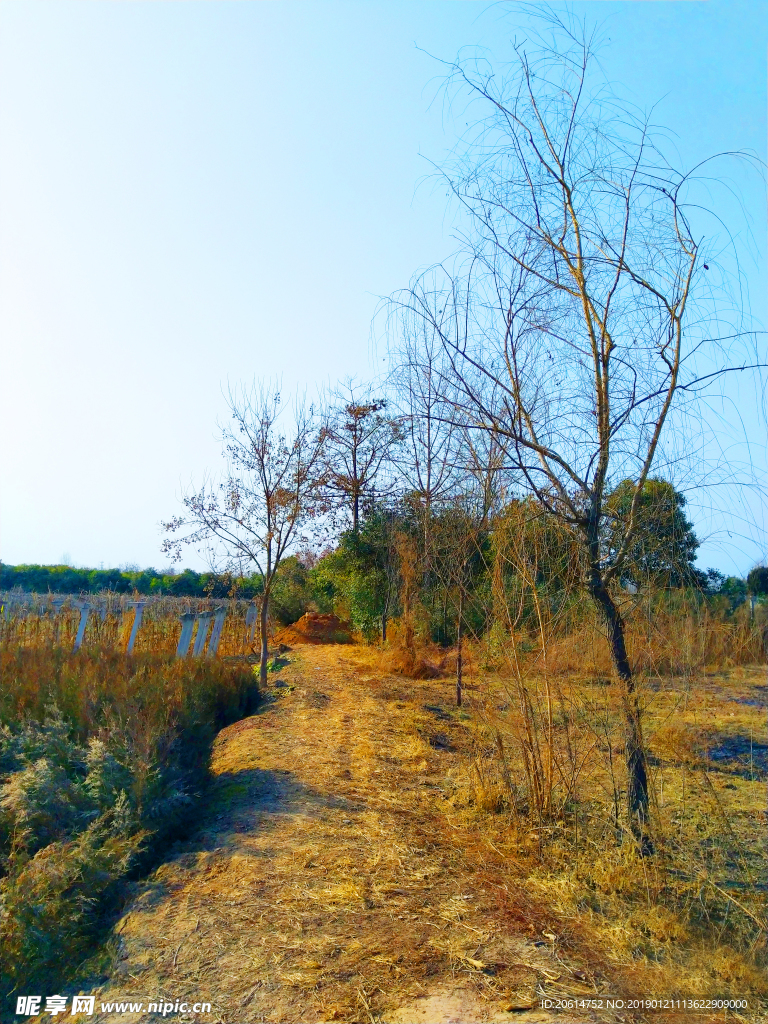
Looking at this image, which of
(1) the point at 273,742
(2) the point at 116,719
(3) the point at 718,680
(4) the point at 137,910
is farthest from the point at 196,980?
(3) the point at 718,680

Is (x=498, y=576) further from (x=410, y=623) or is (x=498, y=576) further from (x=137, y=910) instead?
(x=410, y=623)

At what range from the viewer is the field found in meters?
3.27

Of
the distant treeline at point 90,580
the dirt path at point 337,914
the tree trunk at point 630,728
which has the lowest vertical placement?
the dirt path at point 337,914

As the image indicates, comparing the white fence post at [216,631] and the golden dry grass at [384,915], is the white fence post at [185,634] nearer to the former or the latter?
the white fence post at [216,631]

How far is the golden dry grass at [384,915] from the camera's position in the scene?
315 centimetres

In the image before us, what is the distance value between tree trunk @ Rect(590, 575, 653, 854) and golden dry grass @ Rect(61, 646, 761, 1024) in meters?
0.17

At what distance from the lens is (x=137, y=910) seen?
4.17 meters

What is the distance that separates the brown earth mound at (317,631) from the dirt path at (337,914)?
11412mm

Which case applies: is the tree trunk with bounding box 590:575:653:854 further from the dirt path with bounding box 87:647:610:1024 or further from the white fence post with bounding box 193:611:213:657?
the white fence post with bounding box 193:611:213:657

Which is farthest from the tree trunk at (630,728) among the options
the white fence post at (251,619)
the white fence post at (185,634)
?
the white fence post at (251,619)

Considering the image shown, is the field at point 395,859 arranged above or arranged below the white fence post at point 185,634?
below

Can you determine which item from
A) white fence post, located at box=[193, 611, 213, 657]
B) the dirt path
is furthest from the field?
white fence post, located at box=[193, 611, 213, 657]

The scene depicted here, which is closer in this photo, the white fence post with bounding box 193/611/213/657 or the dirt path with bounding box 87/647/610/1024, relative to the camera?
the dirt path with bounding box 87/647/610/1024

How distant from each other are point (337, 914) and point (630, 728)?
1.85 meters
